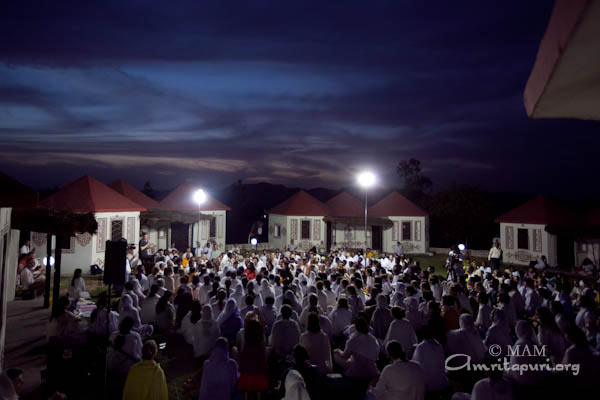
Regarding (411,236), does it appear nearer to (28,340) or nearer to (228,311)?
(228,311)

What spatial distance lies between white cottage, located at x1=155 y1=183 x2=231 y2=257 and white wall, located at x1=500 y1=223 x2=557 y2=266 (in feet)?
70.0

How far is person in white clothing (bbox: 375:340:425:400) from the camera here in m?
5.34

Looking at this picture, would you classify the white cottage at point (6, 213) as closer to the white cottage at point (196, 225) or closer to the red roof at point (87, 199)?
the red roof at point (87, 199)

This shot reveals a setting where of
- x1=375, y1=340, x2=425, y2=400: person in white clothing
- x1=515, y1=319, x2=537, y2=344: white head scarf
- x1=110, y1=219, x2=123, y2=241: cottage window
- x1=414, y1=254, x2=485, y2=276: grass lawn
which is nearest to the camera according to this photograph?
x1=375, y1=340, x2=425, y2=400: person in white clothing

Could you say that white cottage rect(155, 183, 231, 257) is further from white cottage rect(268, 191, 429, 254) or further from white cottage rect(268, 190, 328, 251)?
white cottage rect(268, 191, 429, 254)

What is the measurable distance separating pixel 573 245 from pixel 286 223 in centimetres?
2089

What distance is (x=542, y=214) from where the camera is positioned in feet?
86.6

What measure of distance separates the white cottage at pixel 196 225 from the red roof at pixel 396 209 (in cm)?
1306

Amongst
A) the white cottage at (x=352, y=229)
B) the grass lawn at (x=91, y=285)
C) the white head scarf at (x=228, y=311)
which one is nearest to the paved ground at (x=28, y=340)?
the grass lawn at (x=91, y=285)

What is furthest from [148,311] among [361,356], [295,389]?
[295,389]

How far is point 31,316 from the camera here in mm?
11383

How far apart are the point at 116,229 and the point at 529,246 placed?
89.8 ft

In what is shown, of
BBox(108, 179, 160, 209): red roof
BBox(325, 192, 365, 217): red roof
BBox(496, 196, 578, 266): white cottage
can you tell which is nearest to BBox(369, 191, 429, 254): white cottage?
BBox(325, 192, 365, 217): red roof

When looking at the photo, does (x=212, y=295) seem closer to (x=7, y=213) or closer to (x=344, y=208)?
(x=7, y=213)
